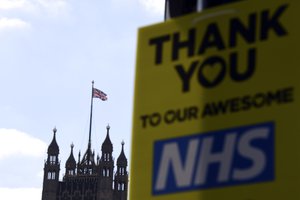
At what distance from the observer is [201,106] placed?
7.42 metres

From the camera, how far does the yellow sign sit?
6.80 metres

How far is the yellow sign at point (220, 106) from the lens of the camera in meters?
6.80

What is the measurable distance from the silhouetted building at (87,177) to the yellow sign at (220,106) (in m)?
114

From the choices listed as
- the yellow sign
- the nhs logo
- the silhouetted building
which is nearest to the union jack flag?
the silhouetted building

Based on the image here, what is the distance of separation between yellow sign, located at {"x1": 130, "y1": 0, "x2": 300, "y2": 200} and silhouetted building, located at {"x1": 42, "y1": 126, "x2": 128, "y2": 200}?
114314 mm

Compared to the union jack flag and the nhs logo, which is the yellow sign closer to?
the nhs logo

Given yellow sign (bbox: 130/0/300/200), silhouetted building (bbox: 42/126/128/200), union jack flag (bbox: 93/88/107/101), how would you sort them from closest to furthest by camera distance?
yellow sign (bbox: 130/0/300/200) < union jack flag (bbox: 93/88/107/101) < silhouetted building (bbox: 42/126/128/200)

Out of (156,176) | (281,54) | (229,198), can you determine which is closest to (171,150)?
(156,176)

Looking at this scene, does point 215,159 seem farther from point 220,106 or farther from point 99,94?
point 99,94

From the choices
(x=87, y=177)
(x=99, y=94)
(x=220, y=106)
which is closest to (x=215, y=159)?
(x=220, y=106)

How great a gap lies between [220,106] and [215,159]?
1.77 ft

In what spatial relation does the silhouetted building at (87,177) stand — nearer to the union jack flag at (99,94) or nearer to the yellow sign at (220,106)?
the union jack flag at (99,94)

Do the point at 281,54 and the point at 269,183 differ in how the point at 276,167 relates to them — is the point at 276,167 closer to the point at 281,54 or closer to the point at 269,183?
the point at 269,183

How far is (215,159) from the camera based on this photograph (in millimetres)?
7117
